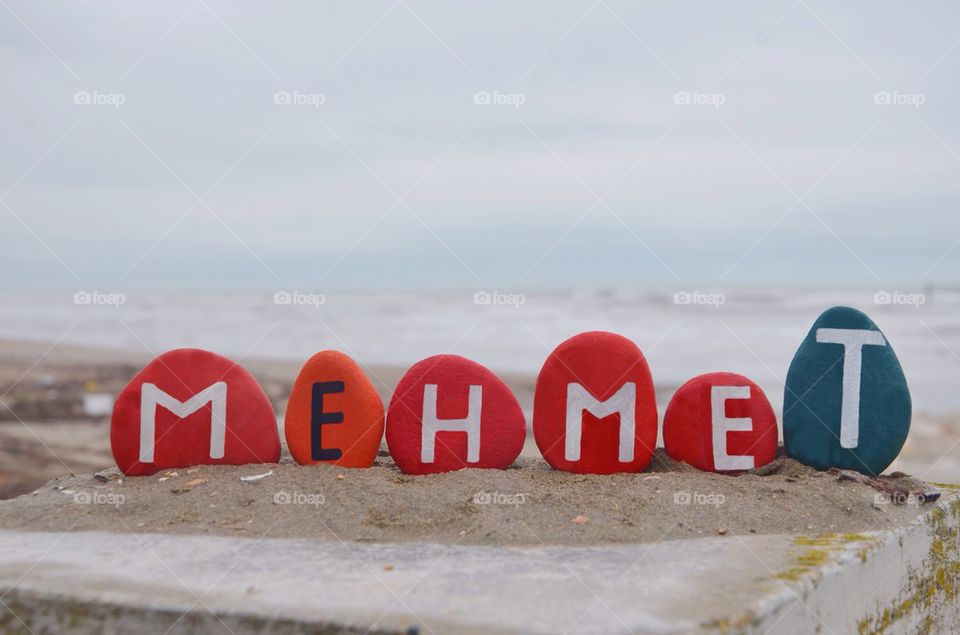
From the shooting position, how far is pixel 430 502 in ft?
12.2

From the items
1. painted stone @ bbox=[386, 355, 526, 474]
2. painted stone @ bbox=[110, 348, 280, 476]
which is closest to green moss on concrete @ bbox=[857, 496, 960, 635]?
painted stone @ bbox=[386, 355, 526, 474]

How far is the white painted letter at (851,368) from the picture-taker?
14.8ft

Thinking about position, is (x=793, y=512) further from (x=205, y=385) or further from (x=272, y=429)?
(x=205, y=385)

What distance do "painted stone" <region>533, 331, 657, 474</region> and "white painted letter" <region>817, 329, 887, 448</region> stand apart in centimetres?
101

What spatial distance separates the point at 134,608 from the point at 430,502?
1.37 meters

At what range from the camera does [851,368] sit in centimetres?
458

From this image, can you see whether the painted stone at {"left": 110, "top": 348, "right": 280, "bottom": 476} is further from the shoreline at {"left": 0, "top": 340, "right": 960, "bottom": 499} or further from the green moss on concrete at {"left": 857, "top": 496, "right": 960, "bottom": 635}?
the shoreline at {"left": 0, "top": 340, "right": 960, "bottom": 499}

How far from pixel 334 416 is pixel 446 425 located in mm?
627

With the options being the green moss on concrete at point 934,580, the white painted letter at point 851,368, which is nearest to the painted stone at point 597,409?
the white painted letter at point 851,368

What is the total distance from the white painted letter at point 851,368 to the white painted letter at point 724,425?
19.3 inches

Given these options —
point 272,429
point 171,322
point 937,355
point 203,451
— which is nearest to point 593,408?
point 272,429

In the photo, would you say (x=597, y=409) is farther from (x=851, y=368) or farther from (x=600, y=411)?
(x=851, y=368)

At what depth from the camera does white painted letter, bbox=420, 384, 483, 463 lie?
453 cm

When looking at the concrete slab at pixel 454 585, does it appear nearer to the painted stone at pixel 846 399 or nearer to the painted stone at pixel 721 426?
the painted stone at pixel 846 399
